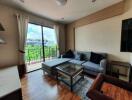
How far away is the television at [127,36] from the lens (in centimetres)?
235

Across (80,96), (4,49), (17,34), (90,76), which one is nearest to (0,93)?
(80,96)

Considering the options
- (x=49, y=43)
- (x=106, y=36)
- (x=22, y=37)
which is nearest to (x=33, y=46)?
(x=49, y=43)

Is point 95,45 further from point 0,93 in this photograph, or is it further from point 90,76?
point 0,93

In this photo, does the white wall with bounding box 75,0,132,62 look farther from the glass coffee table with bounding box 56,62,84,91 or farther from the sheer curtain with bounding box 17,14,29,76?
the sheer curtain with bounding box 17,14,29,76

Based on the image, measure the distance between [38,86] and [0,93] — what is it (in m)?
1.40

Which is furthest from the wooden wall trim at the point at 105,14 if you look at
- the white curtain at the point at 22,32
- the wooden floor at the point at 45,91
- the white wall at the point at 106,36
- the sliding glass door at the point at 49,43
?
the wooden floor at the point at 45,91

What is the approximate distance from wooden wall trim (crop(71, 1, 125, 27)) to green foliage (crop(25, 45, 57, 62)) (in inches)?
90.9

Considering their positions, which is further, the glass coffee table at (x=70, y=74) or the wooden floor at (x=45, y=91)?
the glass coffee table at (x=70, y=74)

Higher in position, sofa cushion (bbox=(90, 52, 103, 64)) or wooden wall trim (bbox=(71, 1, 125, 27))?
wooden wall trim (bbox=(71, 1, 125, 27))

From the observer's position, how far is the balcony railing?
169 inches

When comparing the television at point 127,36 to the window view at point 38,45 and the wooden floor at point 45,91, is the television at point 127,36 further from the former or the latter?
the window view at point 38,45

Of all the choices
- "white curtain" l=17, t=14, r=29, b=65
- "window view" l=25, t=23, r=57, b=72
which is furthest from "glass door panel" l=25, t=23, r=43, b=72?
"white curtain" l=17, t=14, r=29, b=65

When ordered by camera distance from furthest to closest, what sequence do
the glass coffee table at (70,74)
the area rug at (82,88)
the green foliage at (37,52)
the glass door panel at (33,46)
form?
the green foliage at (37,52), the glass door panel at (33,46), the glass coffee table at (70,74), the area rug at (82,88)

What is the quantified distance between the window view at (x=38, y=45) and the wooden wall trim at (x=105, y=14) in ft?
6.14
